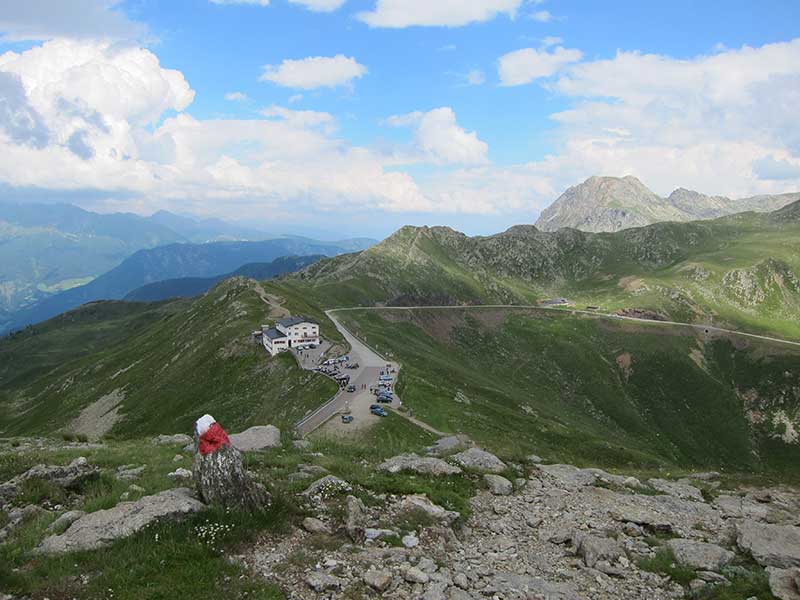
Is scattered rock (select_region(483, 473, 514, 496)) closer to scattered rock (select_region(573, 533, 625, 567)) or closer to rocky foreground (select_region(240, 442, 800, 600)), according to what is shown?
rocky foreground (select_region(240, 442, 800, 600))

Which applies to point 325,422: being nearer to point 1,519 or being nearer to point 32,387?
point 1,519

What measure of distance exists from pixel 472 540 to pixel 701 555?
320 inches

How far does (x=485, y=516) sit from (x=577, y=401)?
123m

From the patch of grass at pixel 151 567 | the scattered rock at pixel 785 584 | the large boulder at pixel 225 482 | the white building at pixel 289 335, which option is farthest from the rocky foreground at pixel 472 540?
the white building at pixel 289 335

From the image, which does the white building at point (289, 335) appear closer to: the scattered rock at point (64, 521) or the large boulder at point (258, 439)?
the large boulder at point (258, 439)

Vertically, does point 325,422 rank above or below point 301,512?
below

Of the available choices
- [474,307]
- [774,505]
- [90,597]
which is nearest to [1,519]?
[90,597]

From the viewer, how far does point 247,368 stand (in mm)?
88188

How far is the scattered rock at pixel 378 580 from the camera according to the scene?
13797 millimetres

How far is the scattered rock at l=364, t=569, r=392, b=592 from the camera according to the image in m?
13.8

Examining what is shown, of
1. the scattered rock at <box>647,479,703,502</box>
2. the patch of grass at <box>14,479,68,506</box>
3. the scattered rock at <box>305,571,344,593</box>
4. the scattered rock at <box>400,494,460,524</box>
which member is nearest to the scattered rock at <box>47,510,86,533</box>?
the patch of grass at <box>14,479,68,506</box>

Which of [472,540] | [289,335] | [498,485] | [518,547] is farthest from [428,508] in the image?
[289,335]

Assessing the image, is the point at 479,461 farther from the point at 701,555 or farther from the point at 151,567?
the point at 151,567

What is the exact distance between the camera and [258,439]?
30.8 m
